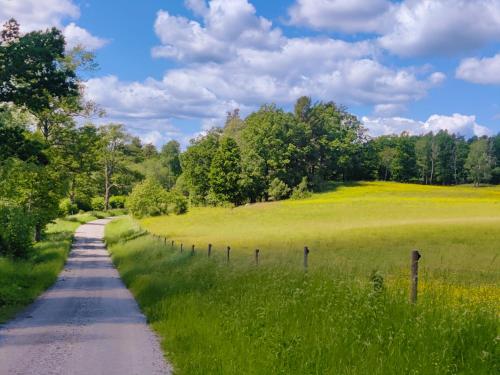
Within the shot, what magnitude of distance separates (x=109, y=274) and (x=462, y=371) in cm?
2262

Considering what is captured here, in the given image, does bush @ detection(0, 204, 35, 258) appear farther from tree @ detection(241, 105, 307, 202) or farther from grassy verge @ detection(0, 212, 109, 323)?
tree @ detection(241, 105, 307, 202)

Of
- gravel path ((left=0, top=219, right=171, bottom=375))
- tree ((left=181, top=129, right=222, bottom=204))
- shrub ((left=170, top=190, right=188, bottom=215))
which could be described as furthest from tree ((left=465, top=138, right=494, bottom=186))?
gravel path ((left=0, top=219, right=171, bottom=375))

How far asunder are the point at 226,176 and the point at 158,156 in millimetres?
98534

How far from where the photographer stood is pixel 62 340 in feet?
35.1

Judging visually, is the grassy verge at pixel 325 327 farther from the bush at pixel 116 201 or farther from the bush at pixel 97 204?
the bush at pixel 116 201

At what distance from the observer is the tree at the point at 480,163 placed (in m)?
145

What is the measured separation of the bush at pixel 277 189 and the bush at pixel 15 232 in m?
66.9

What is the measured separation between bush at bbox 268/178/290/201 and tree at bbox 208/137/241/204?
608cm

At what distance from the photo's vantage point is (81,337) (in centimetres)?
1108

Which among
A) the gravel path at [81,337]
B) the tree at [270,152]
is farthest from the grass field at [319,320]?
the tree at [270,152]

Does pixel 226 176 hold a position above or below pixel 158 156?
below

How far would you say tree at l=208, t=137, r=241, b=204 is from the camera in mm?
93438

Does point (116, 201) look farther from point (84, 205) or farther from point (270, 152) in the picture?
point (270, 152)

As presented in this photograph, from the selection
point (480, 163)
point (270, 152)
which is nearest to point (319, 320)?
point (270, 152)
